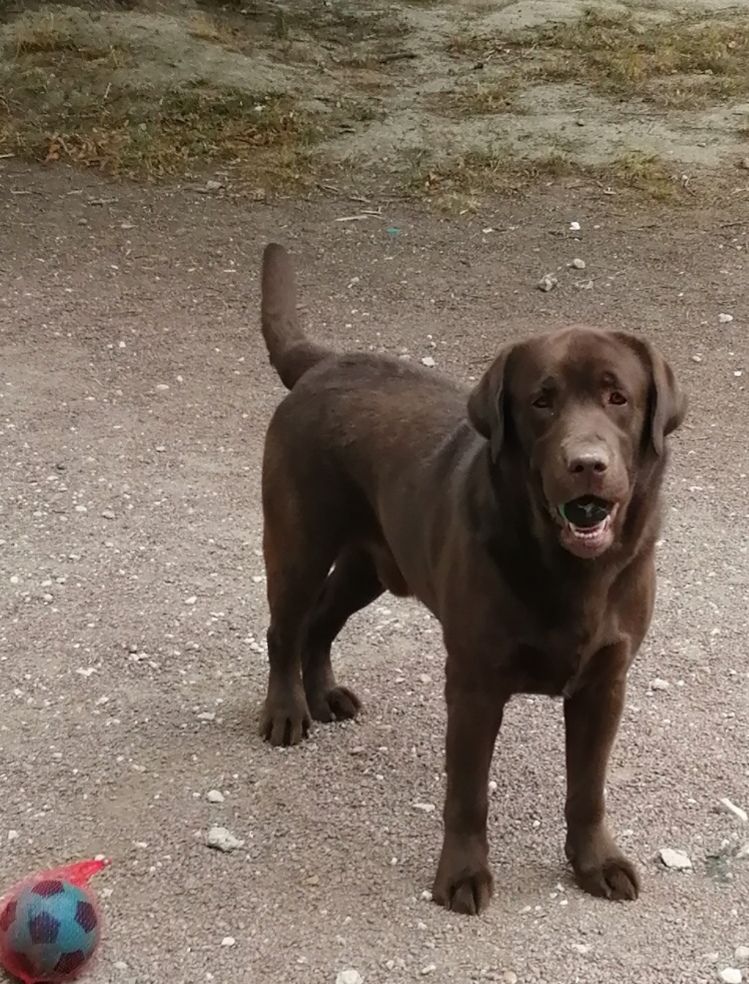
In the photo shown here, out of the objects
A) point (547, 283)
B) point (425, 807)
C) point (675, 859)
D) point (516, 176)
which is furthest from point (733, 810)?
point (516, 176)

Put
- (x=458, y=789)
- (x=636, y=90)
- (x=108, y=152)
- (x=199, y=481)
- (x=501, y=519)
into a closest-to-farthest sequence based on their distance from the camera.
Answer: (x=501, y=519) → (x=458, y=789) → (x=199, y=481) → (x=108, y=152) → (x=636, y=90)

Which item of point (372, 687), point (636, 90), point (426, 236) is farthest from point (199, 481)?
point (636, 90)

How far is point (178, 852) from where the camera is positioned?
3.46 m

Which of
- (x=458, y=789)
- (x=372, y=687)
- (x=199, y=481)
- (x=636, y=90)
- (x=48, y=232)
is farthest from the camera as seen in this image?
(x=636, y=90)

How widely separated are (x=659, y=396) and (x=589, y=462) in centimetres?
33

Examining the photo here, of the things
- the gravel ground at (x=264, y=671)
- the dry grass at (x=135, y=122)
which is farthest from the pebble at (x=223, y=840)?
the dry grass at (x=135, y=122)

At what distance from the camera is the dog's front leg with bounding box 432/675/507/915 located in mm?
3158

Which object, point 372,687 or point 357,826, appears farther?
point 372,687

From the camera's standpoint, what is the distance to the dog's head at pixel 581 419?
278cm

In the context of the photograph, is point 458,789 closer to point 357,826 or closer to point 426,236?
point 357,826

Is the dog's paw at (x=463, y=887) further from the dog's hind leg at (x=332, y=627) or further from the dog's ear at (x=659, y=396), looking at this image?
the dog's ear at (x=659, y=396)

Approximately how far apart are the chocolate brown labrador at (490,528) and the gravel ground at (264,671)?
0.20m

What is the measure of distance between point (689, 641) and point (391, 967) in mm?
1803

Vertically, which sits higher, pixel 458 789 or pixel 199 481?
pixel 458 789
